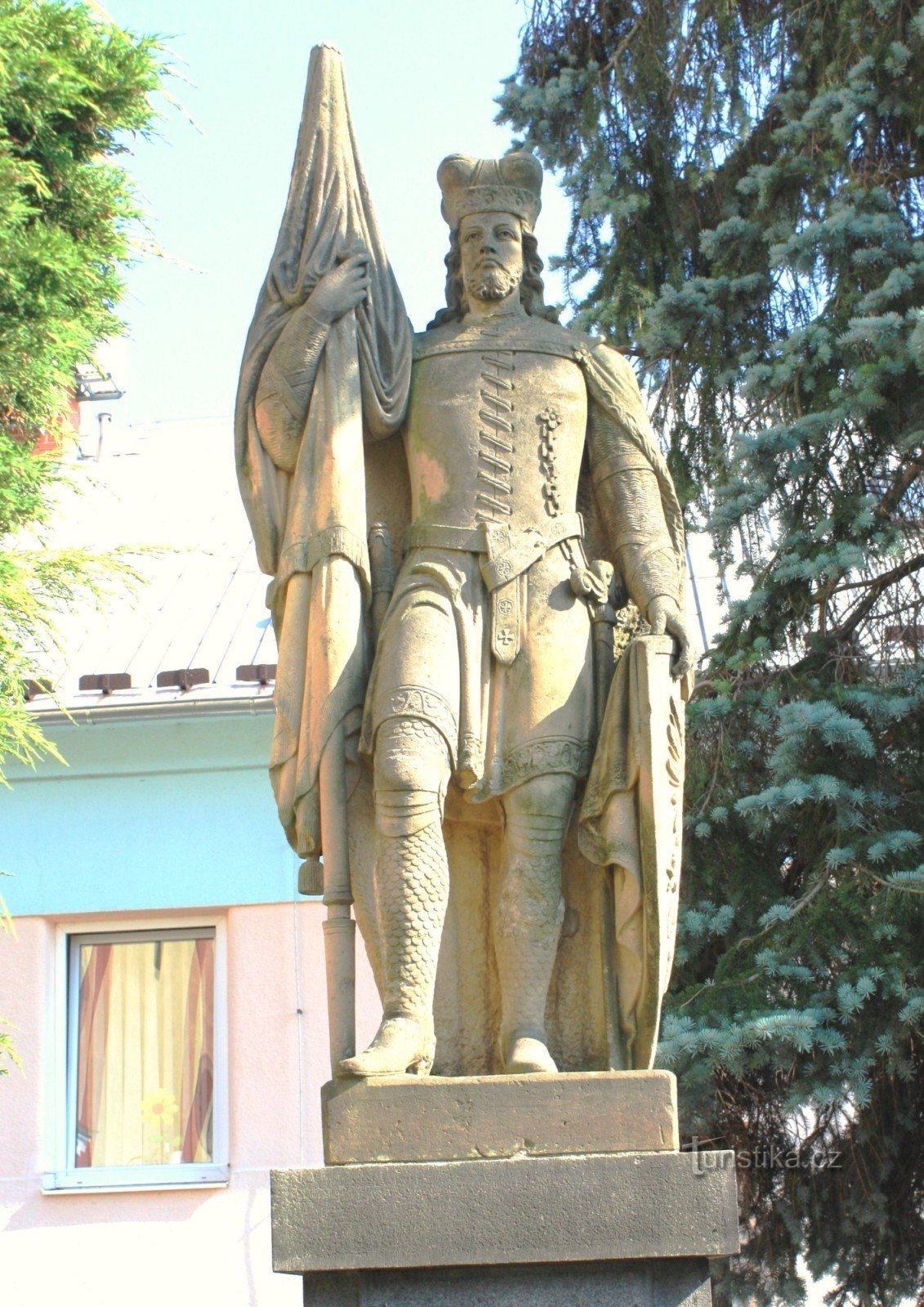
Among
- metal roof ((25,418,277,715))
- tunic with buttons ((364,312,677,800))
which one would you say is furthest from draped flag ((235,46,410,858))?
metal roof ((25,418,277,715))

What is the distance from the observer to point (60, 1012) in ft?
36.5

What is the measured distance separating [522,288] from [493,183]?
0.31m

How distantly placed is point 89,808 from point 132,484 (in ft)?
13.3

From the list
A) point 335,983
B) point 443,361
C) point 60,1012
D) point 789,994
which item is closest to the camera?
point 335,983

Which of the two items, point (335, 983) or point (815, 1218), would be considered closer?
point (335, 983)

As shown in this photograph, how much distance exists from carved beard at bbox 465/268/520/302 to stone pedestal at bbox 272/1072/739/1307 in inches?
88.8

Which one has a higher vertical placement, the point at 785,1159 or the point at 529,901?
the point at 529,901

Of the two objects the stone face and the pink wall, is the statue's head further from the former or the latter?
the pink wall

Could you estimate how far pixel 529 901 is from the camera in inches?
189

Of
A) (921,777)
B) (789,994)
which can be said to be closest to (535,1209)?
(789,994)

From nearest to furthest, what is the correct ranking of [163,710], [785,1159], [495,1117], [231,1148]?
[495,1117]
[785,1159]
[231,1148]
[163,710]

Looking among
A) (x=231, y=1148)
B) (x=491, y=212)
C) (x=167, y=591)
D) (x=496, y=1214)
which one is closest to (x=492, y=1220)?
(x=496, y=1214)

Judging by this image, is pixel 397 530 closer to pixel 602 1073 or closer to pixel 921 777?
pixel 602 1073

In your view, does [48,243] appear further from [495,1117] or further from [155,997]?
[495,1117]
